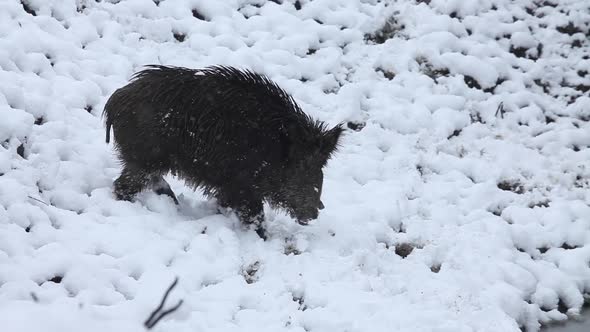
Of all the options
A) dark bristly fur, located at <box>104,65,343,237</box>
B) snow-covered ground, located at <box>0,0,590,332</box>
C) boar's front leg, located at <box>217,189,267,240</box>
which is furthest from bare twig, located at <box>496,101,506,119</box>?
boar's front leg, located at <box>217,189,267,240</box>

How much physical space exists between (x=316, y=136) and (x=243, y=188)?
743 mm

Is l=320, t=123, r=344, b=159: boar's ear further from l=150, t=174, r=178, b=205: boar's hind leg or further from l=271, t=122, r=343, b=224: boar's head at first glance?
l=150, t=174, r=178, b=205: boar's hind leg

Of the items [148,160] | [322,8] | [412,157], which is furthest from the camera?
[322,8]

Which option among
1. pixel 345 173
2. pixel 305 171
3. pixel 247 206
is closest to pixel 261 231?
pixel 247 206

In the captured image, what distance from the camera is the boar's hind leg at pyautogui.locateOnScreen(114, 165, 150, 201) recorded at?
5.31 meters

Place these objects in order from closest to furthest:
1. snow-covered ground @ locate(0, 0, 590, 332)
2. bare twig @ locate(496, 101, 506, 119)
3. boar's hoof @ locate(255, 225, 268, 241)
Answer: snow-covered ground @ locate(0, 0, 590, 332), boar's hoof @ locate(255, 225, 268, 241), bare twig @ locate(496, 101, 506, 119)

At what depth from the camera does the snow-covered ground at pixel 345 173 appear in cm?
464

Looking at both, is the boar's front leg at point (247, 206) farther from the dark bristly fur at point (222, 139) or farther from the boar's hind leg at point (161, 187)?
the boar's hind leg at point (161, 187)

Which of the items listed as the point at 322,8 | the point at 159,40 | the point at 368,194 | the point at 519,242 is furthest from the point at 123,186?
the point at 322,8

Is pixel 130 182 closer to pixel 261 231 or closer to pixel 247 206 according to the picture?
pixel 247 206

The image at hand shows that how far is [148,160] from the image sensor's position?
17.2 feet

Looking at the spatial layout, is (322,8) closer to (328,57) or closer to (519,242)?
(328,57)

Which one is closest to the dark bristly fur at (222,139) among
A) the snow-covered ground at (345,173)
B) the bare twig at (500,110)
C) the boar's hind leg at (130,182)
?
the boar's hind leg at (130,182)

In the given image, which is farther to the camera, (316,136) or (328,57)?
(328,57)
